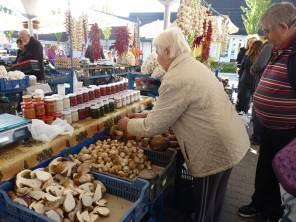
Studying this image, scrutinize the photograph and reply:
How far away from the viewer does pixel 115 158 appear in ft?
5.86

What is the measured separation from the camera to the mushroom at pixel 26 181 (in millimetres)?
1372

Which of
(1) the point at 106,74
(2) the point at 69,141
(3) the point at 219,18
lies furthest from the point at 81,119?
(3) the point at 219,18

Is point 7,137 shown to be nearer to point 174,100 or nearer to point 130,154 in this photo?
point 130,154

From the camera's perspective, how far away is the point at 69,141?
182cm

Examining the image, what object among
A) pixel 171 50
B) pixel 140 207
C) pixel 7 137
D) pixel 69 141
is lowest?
pixel 140 207

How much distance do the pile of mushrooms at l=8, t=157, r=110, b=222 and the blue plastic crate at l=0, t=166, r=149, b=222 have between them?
0.04m

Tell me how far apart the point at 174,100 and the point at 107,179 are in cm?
63

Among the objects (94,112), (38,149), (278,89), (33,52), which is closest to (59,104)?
(94,112)

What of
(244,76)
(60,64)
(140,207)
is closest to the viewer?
(140,207)

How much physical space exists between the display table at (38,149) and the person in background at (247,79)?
3.08 meters

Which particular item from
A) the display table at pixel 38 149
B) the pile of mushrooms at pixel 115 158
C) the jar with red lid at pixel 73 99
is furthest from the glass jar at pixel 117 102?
the pile of mushrooms at pixel 115 158

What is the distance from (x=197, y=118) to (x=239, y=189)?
183cm

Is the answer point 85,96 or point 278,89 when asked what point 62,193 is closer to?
point 85,96

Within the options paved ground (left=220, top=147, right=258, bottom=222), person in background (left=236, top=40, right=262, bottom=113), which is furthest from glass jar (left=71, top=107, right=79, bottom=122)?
person in background (left=236, top=40, right=262, bottom=113)
